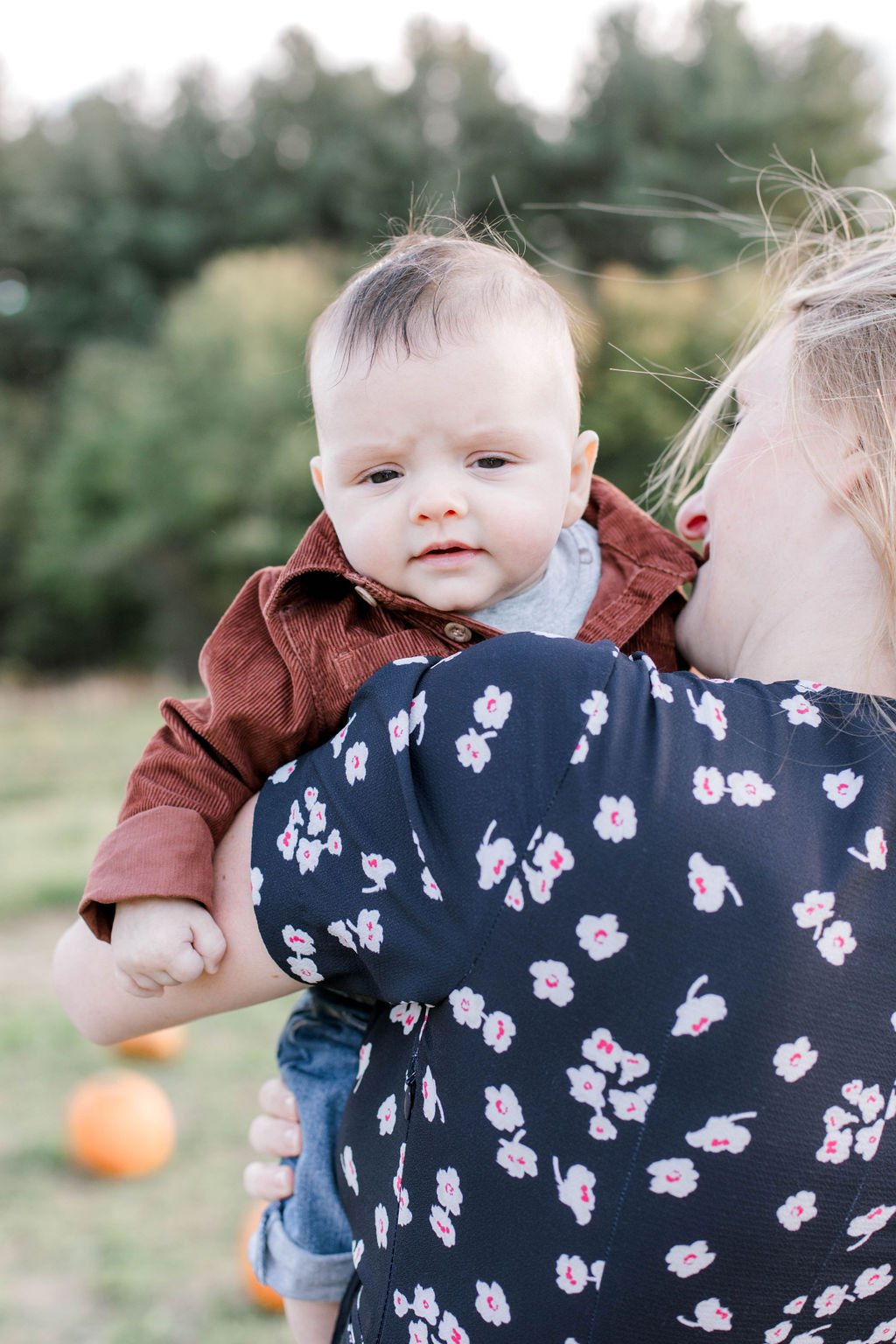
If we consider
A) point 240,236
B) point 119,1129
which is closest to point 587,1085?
point 119,1129

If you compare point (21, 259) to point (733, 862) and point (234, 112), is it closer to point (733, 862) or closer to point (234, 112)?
point (234, 112)

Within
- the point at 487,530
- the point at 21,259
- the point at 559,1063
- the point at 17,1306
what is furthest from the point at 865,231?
the point at 21,259

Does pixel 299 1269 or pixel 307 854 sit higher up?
pixel 307 854

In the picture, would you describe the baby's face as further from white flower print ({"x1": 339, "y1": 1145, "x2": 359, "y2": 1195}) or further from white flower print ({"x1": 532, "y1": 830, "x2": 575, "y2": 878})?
white flower print ({"x1": 339, "y1": 1145, "x2": 359, "y2": 1195})

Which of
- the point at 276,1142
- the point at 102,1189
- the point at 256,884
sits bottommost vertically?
the point at 102,1189

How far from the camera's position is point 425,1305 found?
1.04m

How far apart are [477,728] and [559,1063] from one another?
273 mm

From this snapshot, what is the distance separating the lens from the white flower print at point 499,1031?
96cm

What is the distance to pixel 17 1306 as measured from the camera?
11.1ft

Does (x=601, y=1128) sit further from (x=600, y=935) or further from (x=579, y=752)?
(x=579, y=752)

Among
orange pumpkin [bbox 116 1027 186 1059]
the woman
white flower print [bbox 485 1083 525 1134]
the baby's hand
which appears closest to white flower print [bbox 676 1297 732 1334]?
the woman

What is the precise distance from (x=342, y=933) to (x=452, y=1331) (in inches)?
13.8

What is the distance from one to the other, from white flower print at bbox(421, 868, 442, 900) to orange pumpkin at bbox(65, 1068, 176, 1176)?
3.47 metres

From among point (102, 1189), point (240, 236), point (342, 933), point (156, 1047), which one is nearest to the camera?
point (342, 933)
